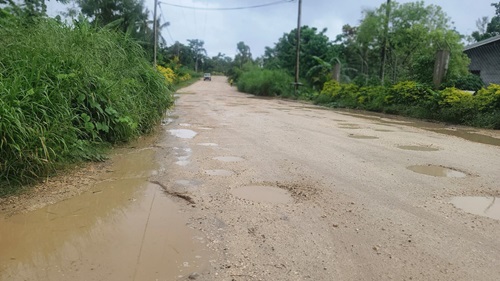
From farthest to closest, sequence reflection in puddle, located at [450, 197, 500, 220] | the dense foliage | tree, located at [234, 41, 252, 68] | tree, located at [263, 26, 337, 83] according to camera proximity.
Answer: tree, located at [234, 41, 252, 68]
tree, located at [263, 26, 337, 83]
the dense foliage
reflection in puddle, located at [450, 197, 500, 220]

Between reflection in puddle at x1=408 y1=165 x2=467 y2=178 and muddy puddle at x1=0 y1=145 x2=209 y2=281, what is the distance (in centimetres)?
366

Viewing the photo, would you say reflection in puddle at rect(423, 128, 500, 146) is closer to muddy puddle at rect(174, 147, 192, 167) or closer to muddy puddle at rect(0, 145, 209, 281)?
muddy puddle at rect(174, 147, 192, 167)

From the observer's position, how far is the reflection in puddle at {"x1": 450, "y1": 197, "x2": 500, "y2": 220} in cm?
407

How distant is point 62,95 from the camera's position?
5238mm

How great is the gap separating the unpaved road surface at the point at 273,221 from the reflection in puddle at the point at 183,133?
1801mm

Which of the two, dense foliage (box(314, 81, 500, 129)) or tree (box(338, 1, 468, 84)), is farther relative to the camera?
tree (box(338, 1, 468, 84))

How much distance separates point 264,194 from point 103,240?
1892mm

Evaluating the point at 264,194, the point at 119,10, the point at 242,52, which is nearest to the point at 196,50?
the point at 242,52

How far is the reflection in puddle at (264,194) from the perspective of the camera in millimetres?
4359

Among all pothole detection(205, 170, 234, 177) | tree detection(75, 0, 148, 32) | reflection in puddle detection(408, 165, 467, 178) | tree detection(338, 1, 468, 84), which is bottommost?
pothole detection(205, 170, 234, 177)

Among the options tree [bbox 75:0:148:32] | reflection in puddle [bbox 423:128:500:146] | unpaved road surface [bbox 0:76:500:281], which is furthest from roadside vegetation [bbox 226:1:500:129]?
tree [bbox 75:0:148:32]

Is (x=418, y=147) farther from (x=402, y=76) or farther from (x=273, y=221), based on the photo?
(x=402, y=76)

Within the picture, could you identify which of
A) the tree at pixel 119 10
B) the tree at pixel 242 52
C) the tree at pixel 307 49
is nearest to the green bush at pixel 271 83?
the tree at pixel 307 49

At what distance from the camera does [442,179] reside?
17.5 feet
